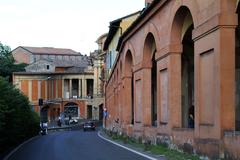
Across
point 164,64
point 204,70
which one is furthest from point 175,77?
point 204,70

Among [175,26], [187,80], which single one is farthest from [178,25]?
[187,80]

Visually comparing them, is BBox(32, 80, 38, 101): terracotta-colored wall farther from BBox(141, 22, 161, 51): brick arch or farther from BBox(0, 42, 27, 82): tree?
BBox(141, 22, 161, 51): brick arch

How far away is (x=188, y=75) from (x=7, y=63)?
286 ft

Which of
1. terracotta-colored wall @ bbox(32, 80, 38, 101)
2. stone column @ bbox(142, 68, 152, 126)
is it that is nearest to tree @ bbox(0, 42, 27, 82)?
terracotta-colored wall @ bbox(32, 80, 38, 101)

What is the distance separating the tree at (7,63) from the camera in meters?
98.0

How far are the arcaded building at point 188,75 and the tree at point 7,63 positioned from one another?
6194 cm

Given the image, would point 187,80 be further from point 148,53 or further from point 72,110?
point 72,110

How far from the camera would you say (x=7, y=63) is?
113250mm

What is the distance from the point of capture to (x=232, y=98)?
675 inches

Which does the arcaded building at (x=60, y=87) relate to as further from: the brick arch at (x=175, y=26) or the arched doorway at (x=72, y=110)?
the brick arch at (x=175, y=26)

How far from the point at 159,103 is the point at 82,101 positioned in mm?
90703

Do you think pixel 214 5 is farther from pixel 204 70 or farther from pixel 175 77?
pixel 175 77

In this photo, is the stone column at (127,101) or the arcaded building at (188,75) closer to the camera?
the arcaded building at (188,75)

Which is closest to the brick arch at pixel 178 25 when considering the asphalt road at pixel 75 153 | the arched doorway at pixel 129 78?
the asphalt road at pixel 75 153
